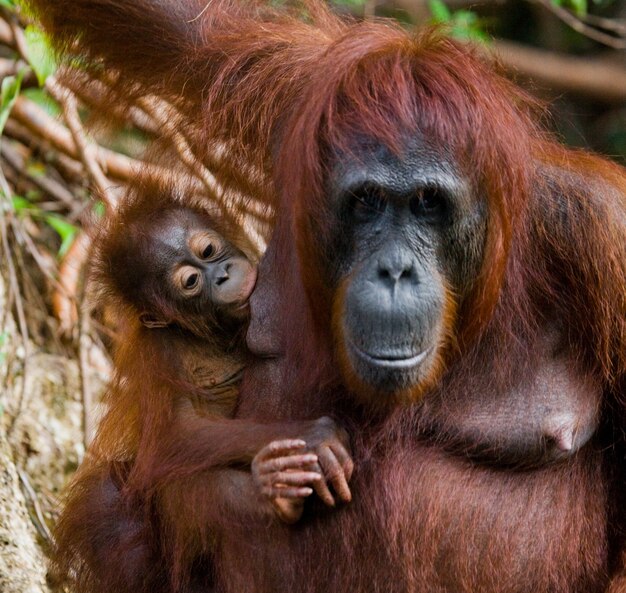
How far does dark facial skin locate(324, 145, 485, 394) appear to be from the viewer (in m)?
2.73

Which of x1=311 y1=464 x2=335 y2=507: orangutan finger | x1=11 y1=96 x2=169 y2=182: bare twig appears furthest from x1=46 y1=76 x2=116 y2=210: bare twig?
x1=311 y1=464 x2=335 y2=507: orangutan finger

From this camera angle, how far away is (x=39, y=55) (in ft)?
14.2

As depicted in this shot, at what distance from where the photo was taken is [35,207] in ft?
18.0

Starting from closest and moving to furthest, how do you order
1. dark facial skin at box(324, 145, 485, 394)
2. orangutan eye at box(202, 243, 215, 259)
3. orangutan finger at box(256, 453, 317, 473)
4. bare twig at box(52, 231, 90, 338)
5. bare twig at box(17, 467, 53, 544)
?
dark facial skin at box(324, 145, 485, 394) → orangutan finger at box(256, 453, 317, 473) → orangutan eye at box(202, 243, 215, 259) → bare twig at box(17, 467, 53, 544) → bare twig at box(52, 231, 90, 338)

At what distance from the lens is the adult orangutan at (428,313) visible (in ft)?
9.18

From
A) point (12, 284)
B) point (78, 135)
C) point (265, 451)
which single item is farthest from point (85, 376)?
point (265, 451)

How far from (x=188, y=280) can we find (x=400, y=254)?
1.10 meters

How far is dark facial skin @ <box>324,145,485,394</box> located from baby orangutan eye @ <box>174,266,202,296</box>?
856 mm

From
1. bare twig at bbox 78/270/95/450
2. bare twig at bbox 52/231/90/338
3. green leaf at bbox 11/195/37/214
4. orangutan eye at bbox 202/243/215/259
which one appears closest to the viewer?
orangutan eye at bbox 202/243/215/259

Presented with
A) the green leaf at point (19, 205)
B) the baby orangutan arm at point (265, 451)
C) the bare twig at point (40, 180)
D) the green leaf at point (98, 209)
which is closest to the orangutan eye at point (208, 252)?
the baby orangutan arm at point (265, 451)

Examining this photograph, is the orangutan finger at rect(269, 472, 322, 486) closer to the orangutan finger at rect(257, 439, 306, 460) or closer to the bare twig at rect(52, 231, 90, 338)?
the orangutan finger at rect(257, 439, 306, 460)

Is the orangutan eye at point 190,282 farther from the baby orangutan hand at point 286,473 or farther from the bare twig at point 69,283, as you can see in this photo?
A: the bare twig at point 69,283

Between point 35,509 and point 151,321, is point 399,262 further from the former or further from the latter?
point 35,509

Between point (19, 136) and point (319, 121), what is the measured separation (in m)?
3.23
